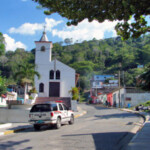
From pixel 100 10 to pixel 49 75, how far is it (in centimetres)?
2987

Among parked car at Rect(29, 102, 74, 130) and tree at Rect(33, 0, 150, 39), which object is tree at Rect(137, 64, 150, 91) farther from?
tree at Rect(33, 0, 150, 39)

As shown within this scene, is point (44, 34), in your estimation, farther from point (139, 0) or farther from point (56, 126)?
point (139, 0)

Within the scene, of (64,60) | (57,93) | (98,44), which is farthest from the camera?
(98,44)

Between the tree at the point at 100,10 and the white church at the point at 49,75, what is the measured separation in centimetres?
2853

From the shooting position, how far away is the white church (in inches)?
1433

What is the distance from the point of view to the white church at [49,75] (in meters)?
36.4

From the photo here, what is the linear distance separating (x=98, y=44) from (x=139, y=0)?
143 m

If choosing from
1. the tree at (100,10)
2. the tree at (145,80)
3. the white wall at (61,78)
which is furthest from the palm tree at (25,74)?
the tree at (100,10)

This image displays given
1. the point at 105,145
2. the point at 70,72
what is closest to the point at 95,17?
the point at 105,145

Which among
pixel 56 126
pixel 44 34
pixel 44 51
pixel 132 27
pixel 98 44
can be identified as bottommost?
pixel 56 126

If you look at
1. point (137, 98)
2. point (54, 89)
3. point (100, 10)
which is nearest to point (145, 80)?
point (100, 10)

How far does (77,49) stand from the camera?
11769 cm

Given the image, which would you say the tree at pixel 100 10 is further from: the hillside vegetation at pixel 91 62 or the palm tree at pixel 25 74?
the hillside vegetation at pixel 91 62

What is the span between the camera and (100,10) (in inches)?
307
